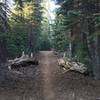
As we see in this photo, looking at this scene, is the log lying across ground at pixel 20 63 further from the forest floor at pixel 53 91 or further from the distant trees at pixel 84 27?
the forest floor at pixel 53 91

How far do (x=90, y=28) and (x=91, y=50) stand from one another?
4.82 feet

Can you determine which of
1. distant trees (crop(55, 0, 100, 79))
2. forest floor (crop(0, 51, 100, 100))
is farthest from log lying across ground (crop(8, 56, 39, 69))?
forest floor (crop(0, 51, 100, 100))

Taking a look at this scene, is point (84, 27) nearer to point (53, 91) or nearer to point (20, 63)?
point (53, 91)

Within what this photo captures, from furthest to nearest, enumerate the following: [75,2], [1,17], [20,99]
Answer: [75,2], [1,17], [20,99]

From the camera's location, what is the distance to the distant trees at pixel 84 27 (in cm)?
1538

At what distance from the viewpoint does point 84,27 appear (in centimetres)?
1769

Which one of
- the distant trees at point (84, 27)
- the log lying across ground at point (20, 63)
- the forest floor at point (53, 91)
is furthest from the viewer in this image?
the log lying across ground at point (20, 63)

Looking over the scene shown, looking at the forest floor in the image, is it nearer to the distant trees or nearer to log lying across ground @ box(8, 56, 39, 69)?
the distant trees

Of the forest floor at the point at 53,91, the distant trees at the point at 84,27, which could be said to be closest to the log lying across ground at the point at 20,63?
the distant trees at the point at 84,27

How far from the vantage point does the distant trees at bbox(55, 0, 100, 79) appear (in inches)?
605

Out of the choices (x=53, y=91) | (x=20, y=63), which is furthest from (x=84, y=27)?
(x=20, y=63)

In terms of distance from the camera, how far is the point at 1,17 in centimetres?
1484

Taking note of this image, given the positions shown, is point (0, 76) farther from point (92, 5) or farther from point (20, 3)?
point (92, 5)

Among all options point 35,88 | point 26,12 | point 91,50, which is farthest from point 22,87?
point 26,12
